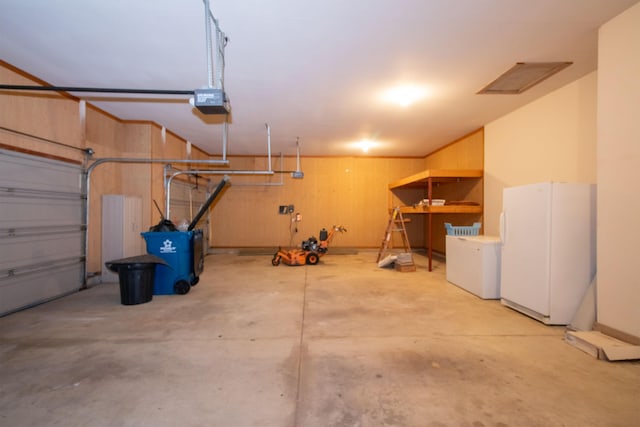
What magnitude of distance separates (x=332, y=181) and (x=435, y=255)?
350 centimetres

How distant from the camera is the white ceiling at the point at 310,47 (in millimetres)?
2383

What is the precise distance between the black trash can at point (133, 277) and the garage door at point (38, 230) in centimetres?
101

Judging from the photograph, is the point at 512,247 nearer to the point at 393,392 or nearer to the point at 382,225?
the point at 393,392

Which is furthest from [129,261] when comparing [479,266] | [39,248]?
[479,266]

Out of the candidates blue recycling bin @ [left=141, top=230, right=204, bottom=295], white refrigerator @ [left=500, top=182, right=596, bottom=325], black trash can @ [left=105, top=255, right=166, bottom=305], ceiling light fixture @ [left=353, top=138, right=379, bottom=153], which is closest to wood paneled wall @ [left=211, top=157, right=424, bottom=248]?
ceiling light fixture @ [left=353, top=138, right=379, bottom=153]

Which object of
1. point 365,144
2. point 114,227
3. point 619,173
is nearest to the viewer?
point 619,173

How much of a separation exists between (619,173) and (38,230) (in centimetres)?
635

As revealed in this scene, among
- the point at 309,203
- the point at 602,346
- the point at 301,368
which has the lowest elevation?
the point at 301,368

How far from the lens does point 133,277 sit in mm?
3646

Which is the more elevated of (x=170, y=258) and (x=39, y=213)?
(x=39, y=213)

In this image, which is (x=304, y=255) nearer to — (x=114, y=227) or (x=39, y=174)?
(x=114, y=227)

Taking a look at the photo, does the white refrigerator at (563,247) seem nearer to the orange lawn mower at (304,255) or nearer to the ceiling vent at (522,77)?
the ceiling vent at (522,77)

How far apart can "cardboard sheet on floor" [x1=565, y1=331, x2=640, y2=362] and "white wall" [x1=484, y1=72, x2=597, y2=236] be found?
203 centimetres

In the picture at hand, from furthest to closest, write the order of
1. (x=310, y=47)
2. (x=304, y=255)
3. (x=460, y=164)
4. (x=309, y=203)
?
(x=309, y=203) → (x=460, y=164) → (x=304, y=255) → (x=310, y=47)
